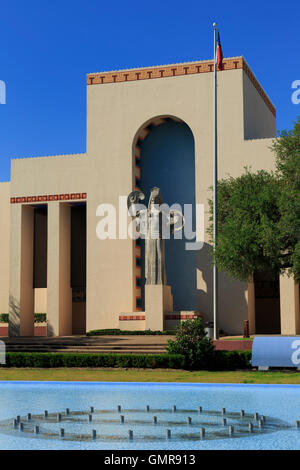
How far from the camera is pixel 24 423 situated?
1366 centimetres

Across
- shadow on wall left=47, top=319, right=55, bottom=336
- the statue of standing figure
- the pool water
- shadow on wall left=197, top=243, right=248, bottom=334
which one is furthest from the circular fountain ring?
shadow on wall left=47, top=319, right=55, bottom=336

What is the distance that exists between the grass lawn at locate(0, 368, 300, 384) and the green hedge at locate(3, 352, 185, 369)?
37cm

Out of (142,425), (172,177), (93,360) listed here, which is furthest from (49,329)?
(142,425)

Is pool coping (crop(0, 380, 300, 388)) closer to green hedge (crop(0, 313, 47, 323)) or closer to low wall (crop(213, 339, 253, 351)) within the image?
low wall (crop(213, 339, 253, 351))

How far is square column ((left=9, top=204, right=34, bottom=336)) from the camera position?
129 feet

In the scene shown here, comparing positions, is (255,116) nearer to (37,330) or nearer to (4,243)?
(4,243)

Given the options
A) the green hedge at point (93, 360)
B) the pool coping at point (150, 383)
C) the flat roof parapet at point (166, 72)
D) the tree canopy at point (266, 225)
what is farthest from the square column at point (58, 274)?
the pool coping at point (150, 383)

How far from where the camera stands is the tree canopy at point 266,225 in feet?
82.2

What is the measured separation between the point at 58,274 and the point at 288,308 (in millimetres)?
13888

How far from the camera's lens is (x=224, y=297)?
1363 inches

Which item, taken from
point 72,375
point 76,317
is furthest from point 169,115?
point 72,375

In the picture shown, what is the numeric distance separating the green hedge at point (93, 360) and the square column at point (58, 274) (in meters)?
12.6

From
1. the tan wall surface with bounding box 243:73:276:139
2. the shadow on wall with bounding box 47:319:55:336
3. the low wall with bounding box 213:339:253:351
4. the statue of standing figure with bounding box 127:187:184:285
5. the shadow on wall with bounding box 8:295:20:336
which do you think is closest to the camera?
the low wall with bounding box 213:339:253:351
